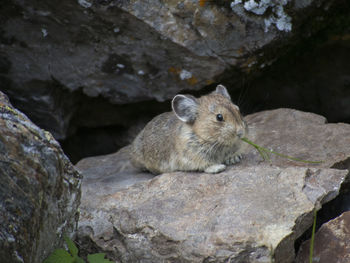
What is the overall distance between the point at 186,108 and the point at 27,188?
3.19 meters

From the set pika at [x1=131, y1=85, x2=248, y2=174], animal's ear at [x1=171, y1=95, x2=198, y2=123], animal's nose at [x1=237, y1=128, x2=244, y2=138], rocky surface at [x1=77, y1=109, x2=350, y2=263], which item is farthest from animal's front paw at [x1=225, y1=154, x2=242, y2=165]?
animal's ear at [x1=171, y1=95, x2=198, y2=123]

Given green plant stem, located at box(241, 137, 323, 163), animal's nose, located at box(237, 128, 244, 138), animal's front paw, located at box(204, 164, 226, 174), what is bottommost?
animal's front paw, located at box(204, 164, 226, 174)

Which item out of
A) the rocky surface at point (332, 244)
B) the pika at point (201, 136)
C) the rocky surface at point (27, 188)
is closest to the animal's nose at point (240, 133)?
the pika at point (201, 136)

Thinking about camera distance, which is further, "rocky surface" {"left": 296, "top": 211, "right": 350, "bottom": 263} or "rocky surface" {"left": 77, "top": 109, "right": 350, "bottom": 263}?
"rocky surface" {"left": 296, "top": 211, "right": 350, "bottom": 263}

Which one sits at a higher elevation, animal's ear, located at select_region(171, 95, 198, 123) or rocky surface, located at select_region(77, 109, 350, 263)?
animal's ear, located at select_region(171, 95, 198, 123)

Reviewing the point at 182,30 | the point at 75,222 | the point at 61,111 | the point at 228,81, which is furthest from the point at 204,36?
the point at 75,222

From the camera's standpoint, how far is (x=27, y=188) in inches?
174

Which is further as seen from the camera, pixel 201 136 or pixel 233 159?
pixel 233 159

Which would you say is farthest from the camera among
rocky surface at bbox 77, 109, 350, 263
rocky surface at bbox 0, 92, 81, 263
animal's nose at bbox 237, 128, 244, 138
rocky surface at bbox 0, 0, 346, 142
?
rocky surface at bbox 0, 0, 346, 142

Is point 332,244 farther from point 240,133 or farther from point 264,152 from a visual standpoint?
point 264,152

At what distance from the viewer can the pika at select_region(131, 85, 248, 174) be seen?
6816 millimetres

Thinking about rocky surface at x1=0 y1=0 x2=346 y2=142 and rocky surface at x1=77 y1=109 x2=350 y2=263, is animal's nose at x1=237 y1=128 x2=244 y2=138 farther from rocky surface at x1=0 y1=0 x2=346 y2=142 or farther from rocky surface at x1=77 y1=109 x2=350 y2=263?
rocky surface at x1=0 y1=0 x2=346 y2=142

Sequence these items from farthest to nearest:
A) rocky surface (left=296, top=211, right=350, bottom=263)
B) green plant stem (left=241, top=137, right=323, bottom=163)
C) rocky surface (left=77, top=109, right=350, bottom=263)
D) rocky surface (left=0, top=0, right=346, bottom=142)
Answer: rocky surface (left=0, top=0, right=346, bottom=142) < green plant stem (left=241, top=137, right=323, bottom=163) < rocky surface (left=296, top=211, right=350, bottom=263) < rocky surface (left=77, top=109, right=350, bottom=263)

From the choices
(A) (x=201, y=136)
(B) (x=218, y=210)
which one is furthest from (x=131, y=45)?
(B) (x=218, y=210)
